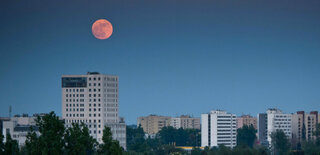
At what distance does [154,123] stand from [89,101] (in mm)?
74736

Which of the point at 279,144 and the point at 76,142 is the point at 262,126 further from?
the point at 76,142

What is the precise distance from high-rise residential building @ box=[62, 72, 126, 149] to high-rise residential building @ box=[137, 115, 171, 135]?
70.5m

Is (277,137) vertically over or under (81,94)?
under

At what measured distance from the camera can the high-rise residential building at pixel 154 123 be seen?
506ft

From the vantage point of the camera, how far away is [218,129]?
96.9m

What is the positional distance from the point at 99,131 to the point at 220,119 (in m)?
23.7

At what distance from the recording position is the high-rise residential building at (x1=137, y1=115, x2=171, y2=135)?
154 metres

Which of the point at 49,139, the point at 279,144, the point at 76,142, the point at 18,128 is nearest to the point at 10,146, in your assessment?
the point at 49,139

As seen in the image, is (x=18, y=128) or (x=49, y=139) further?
(x=18, y=128)

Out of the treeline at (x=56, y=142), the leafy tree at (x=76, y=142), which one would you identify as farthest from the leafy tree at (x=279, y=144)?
the treeline at (x=56, y=142)

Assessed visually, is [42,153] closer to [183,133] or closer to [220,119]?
[220,119]

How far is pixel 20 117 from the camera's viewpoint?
311 ft

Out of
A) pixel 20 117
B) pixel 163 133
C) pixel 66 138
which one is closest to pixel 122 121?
pixel 20 117

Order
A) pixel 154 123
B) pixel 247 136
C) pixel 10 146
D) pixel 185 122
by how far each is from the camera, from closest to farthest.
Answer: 1. pixel 10 146
2. pixel 247 136
3. pixel 185 122
4. pixel 154 123
